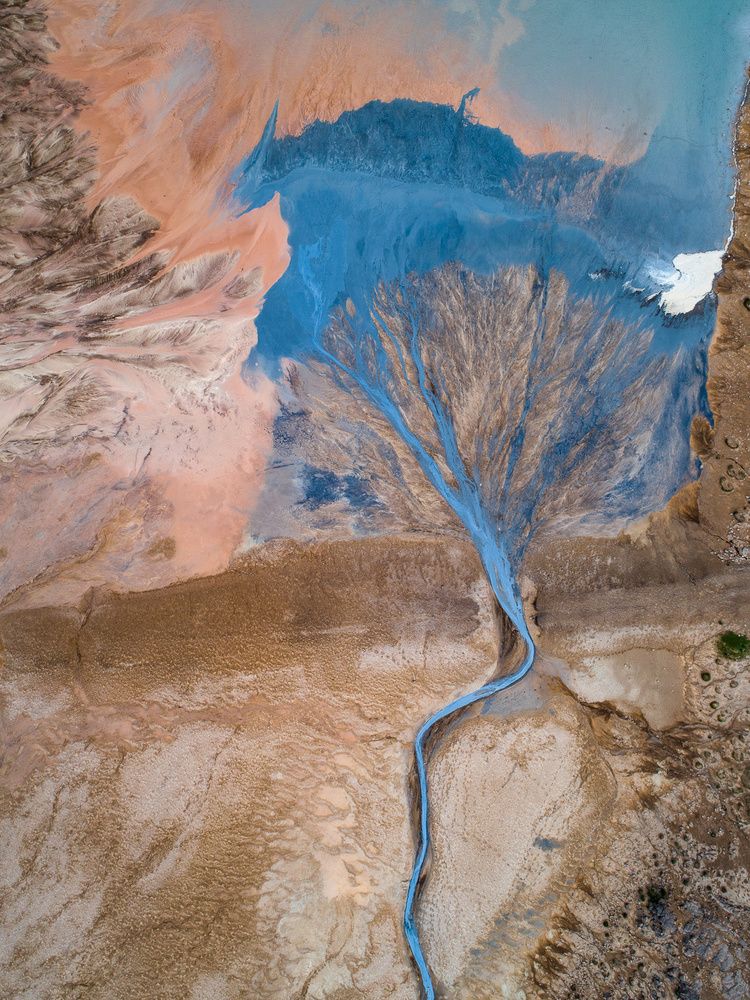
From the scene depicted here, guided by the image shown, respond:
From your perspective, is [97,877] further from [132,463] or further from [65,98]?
[65,98]

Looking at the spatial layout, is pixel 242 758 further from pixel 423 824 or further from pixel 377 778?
pixel 423 824

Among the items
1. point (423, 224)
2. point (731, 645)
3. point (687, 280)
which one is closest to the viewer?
point (423, 224)

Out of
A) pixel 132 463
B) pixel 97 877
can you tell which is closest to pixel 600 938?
pixel 97 877

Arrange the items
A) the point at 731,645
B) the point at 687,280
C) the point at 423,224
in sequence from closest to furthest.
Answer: the point at 423,224 < the point at 731,645 < the point at 687,280

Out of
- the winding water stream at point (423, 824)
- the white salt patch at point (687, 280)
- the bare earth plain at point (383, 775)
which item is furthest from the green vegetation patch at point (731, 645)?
the white salt patch at point (687, 280)

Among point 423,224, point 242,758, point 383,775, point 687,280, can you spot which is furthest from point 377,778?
point 687,280

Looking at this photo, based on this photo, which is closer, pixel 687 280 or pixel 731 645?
pixel 731 645

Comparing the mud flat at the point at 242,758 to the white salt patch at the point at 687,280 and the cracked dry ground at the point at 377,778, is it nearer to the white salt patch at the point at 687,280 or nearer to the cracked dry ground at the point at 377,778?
the cracked dry ground at the point at 377,778
